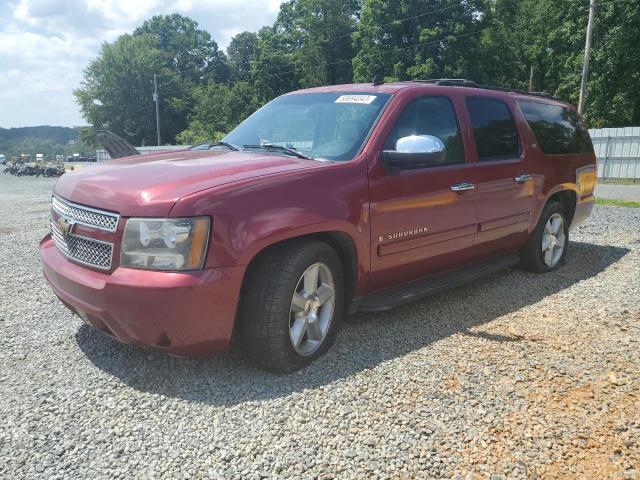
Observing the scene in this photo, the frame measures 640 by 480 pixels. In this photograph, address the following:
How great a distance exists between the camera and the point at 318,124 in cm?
415

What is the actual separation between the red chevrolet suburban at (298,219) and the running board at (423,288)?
0.02 m

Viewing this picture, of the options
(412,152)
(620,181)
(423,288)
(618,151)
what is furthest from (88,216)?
(618,151)

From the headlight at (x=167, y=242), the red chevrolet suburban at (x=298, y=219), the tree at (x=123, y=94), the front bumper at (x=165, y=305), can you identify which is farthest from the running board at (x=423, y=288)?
the tree at (x=123, y=94)

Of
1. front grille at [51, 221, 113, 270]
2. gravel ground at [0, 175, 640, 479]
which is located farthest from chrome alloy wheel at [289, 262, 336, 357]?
front grille at [51, 221, 113, 270]

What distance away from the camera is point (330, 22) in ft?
195

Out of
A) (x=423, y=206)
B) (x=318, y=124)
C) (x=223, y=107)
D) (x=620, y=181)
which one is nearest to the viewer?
(x=423, y=206)

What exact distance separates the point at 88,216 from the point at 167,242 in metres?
0.65

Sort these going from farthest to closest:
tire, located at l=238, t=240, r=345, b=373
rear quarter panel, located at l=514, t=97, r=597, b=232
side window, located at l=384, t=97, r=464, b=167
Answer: rear quarter panel, located at l=514, t=97, r=597, b=232 → side window, located at l=384, t=97, r=464, b=167 → tire, located at l=238, t=240, r=345, b=373

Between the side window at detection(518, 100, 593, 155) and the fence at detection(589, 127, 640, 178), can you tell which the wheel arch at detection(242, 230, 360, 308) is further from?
the fence at detection(589, 127, 640, 178)

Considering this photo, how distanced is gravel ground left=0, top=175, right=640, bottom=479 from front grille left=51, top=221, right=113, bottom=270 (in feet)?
2.40

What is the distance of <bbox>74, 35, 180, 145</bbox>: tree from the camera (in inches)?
2638

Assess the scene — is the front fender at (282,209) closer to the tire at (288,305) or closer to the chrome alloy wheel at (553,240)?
the tire at (288,305)

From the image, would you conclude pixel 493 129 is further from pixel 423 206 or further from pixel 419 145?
pixel 419 145

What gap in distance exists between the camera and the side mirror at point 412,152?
11.9 feet
